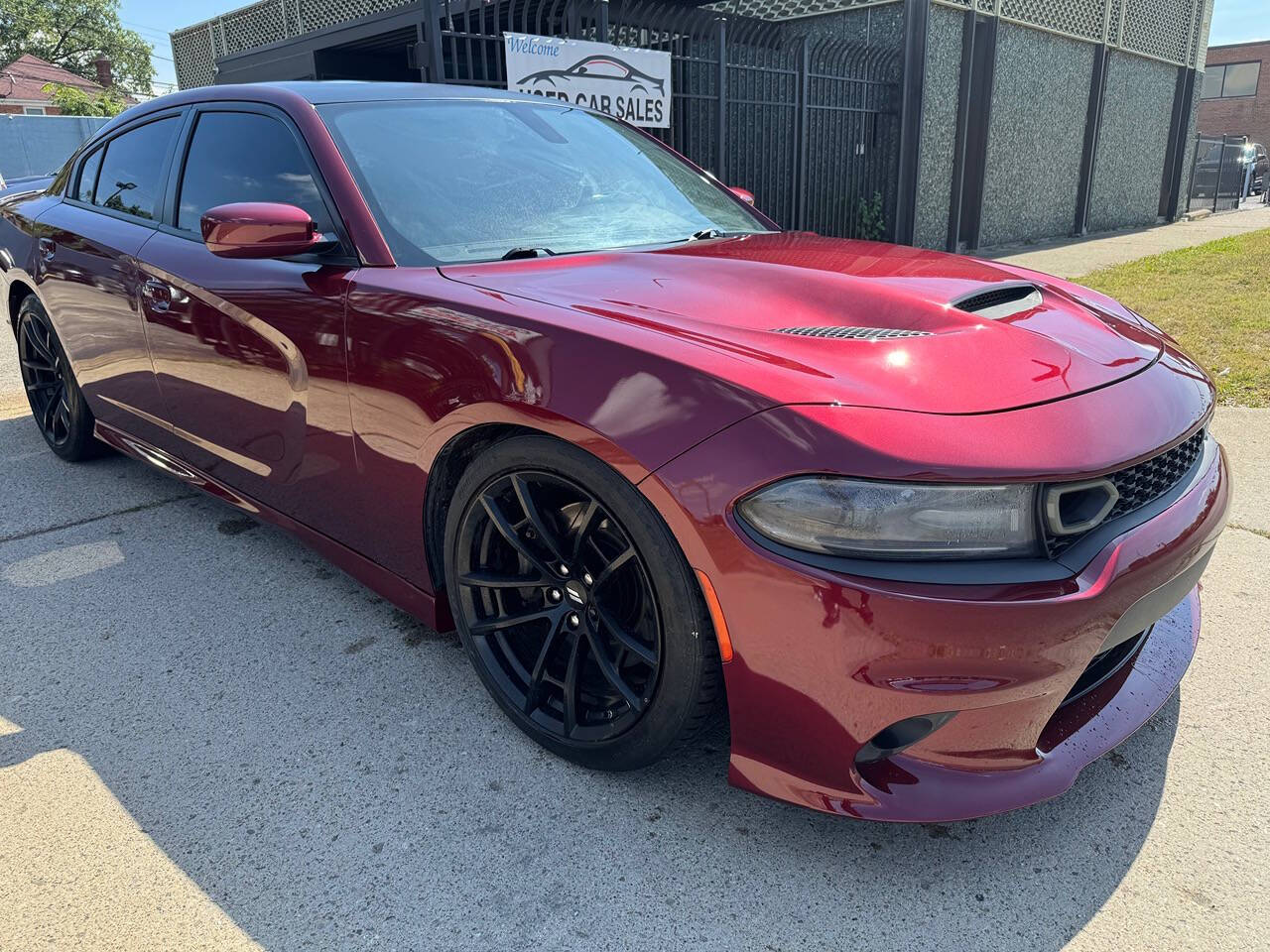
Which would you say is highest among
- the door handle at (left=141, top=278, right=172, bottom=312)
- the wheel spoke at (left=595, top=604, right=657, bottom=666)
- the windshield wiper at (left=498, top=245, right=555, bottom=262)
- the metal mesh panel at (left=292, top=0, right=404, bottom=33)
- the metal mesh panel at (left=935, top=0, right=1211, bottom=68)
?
the metal mesh panel at (left=292, top=0, right=404, bottom=33)

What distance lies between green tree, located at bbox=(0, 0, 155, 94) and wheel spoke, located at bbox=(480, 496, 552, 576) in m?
56.2

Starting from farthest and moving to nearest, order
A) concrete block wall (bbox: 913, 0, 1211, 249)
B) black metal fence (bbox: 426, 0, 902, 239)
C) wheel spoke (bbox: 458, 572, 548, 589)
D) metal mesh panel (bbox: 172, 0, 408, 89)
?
metal mesh panel (bbox: 172, 0, 408, 89), concrete block wall (bbox: 913, 0, 1211, 249), black metal fence (bbox: 426, 0, 902, 239), wheel spoke (bbox: 458, 572, 548, 589)

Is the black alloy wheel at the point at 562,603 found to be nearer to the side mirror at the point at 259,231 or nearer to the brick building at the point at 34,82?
the side mirror at the point at 259,231

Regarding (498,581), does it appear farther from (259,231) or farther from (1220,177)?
(1220,177)

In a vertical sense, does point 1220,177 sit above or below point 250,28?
below

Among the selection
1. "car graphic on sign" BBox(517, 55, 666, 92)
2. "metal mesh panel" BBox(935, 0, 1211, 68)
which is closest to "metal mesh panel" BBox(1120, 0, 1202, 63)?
"metal mesh panel" BBox(935, 0, 1211, 68)

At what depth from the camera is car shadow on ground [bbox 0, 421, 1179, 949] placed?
1747 millimetres

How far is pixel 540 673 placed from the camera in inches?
86.1

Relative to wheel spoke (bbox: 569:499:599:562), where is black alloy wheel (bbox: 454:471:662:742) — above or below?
below

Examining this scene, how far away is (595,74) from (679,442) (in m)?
7.08

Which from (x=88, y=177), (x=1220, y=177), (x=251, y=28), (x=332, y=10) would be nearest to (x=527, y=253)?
(x=88, y=177)

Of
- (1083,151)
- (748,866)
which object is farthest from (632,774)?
(1083,151)

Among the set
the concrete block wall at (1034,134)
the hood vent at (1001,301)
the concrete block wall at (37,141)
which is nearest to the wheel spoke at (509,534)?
the hood vent at (1001,301)

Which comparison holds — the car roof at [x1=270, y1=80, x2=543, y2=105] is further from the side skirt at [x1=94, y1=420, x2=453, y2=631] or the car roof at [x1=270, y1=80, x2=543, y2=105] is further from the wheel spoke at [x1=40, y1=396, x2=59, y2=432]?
the wheel spoke at [x1=40, y1=396, x2=59, y2=432]
